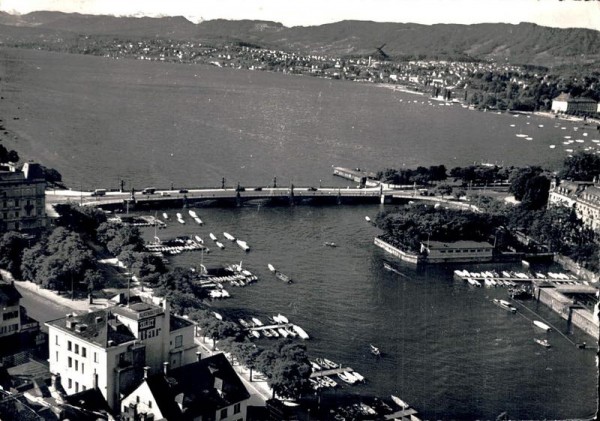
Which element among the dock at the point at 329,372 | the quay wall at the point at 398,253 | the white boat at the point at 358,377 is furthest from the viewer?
the quay wall at the point at 398,253

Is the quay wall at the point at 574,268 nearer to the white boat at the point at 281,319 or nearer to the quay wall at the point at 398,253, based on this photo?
the quay wall at the point at 398,253

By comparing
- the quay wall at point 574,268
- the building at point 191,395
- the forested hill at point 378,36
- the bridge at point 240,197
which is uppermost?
the forested hill at point 378,36

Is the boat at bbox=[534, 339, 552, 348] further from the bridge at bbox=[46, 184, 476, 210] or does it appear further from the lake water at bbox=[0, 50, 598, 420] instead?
the bridge at bbox=[46, 184, 476, 210]

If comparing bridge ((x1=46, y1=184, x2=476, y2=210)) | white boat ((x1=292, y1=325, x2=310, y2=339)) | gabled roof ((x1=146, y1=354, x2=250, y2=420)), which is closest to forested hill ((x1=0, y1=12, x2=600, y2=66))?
bridge ((x1=46, y1=184, x2=476, y2=210))

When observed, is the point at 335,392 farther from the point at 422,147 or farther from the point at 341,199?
the point at 422,147

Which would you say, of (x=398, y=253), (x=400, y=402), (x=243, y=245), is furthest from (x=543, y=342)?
(x=243, y=245)

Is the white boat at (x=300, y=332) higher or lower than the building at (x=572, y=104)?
lower

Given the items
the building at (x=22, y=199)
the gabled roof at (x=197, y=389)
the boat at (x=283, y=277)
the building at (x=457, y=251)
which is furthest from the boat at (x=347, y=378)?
the building at (x=22, y=199)
